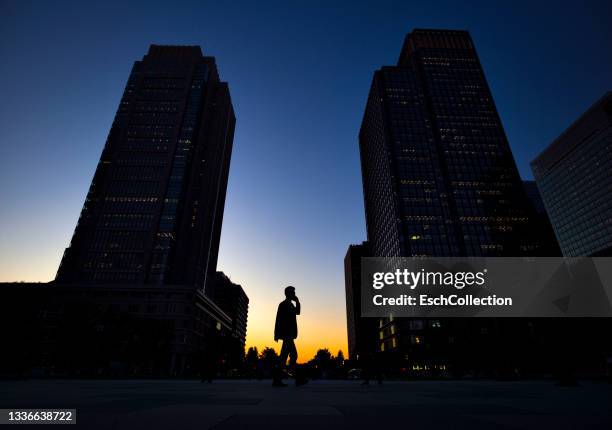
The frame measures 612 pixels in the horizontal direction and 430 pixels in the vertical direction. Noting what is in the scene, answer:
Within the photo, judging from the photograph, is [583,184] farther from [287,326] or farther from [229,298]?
[229,298]

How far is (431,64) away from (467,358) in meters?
134

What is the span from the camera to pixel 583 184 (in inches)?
5871

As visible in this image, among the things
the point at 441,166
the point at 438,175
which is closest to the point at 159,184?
the point at 438,175

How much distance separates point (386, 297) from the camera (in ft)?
323

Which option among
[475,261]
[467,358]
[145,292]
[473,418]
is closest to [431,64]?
[475,261]

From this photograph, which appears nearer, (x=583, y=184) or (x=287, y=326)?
(x=287, y=326)

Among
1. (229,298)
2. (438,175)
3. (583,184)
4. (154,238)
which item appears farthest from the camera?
(229,298)

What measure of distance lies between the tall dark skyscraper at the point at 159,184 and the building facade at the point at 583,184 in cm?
16818

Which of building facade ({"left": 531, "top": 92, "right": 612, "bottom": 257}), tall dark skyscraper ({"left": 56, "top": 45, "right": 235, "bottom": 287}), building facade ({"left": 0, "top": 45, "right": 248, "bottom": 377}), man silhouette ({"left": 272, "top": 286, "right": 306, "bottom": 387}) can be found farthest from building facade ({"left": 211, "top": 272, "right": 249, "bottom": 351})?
building facade ({"left": 531, "top": 92, "right": 612, "bottom": 257})

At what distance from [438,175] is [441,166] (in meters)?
4.66

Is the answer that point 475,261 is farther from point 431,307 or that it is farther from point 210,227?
point 210,227

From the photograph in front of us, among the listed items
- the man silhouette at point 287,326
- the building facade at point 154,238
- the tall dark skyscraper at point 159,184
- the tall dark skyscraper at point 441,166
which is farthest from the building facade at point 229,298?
the man silhouette at point 287,326

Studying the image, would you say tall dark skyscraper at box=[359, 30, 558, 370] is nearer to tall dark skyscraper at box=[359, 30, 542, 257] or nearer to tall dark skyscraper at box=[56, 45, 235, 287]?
tall dark skyscraper at box=[359, 30, 542, 257]

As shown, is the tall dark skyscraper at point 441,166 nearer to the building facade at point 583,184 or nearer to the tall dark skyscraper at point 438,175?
the tall dark skyscraper at point 438,175
